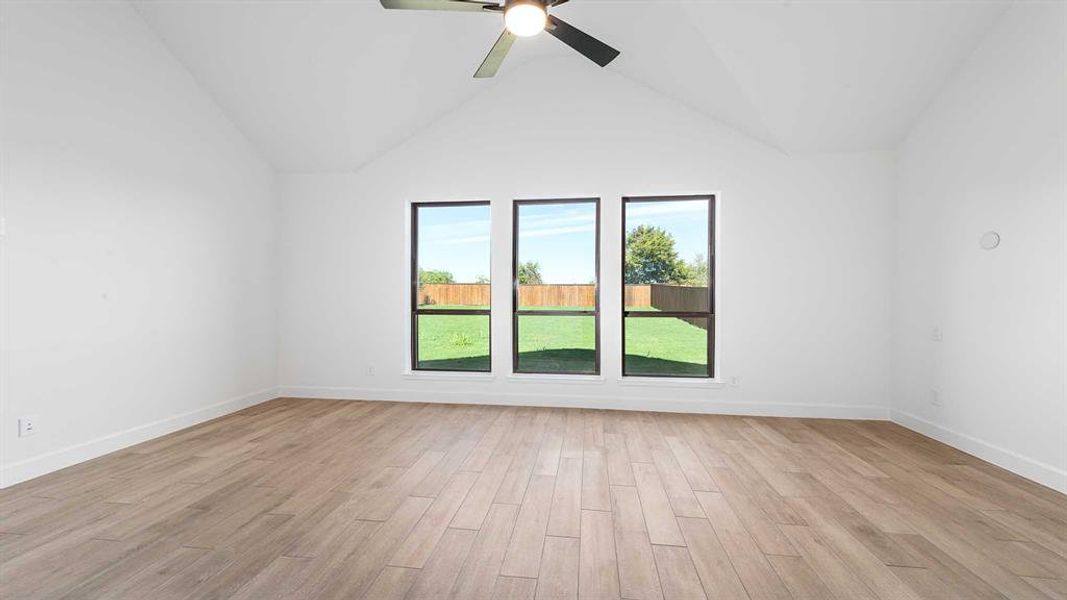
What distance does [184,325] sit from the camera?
163 inches

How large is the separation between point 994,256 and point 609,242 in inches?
118

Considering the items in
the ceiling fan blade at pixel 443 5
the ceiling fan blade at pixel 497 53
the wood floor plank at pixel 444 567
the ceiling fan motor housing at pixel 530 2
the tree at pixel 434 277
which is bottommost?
the wood floor plank at pixel 444 567

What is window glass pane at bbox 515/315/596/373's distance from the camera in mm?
5008

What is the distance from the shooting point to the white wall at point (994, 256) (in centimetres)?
288

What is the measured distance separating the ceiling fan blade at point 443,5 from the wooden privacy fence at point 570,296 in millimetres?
2996

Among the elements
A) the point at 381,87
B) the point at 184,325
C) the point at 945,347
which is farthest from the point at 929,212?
the point at 184,325

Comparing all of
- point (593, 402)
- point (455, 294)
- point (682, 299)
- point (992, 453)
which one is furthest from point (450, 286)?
point (992, 453)

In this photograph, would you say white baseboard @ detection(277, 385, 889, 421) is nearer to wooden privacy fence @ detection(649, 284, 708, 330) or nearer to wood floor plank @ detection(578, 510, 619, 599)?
wooden privacy fence @ detection(649, 284, 708, 330)

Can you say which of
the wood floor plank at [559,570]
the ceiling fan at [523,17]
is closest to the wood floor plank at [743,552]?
the wood floor plank at [559,570]

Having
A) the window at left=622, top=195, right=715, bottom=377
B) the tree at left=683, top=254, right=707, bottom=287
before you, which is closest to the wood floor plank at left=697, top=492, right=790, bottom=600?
the window at left=622, top=195, right=715, bottom=377

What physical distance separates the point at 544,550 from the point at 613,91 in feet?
14.2

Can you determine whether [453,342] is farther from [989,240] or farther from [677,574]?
[989,240]

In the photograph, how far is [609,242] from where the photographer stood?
4.85 meters

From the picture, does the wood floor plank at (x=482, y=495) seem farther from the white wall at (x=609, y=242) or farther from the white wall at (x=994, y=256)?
the white wall at (x=994, y=256)
